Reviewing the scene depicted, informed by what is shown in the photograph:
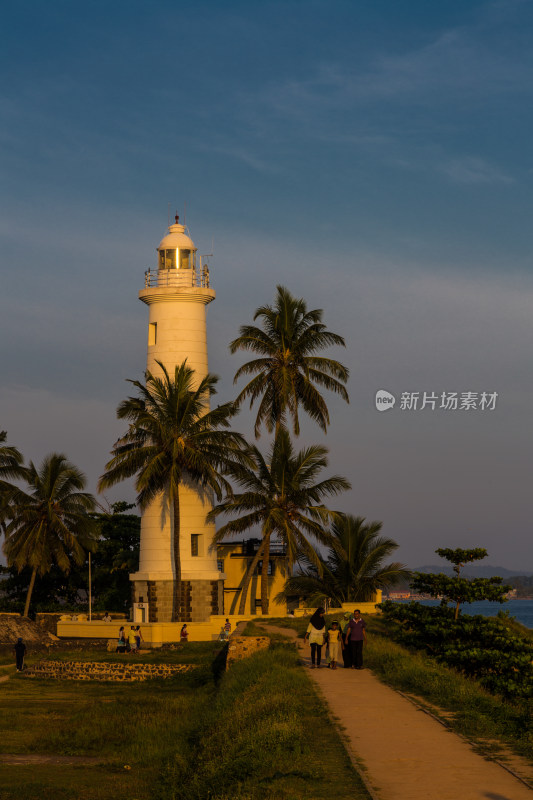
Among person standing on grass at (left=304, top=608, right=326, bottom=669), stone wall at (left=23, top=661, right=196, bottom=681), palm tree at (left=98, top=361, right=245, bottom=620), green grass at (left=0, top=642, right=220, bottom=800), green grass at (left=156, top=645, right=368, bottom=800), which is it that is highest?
palm tree at (left=98, top=361, right=245, bottom=620)

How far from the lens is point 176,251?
50750 mm

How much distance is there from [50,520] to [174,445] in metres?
11.6

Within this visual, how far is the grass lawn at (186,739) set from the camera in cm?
1362

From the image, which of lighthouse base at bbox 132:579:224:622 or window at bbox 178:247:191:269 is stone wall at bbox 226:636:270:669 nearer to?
lighthouse base at bbox 132:579:224:622

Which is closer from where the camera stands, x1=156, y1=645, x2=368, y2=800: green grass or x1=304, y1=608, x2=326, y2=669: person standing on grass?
x1=156, y1=645, x2=368, y2=800: green grass

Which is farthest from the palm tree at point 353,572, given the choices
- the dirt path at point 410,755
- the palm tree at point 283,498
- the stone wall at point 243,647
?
the dirt path at point 410,755

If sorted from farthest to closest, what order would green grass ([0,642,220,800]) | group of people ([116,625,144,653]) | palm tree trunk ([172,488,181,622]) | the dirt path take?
palm tree trunk ([172,488,181,622]) < group of people ([116,625,144,653]) < green grass ([0,642,220,800]) < the dirt path

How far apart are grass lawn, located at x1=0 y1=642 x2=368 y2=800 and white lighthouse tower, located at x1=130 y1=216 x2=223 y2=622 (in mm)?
13606

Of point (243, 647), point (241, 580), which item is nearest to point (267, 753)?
point (243, 647)

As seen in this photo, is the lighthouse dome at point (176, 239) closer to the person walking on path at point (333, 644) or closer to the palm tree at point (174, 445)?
the palm tree at point (174, 445)

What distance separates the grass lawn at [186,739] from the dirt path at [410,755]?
1.20 ft

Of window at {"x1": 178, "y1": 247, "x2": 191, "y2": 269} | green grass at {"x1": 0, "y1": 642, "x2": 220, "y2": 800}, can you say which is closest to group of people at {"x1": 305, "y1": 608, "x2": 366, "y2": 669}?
green grass at {"x1": 0, "y1": 642, "x2": 220, "y2": 800}

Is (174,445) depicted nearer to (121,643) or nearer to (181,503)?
(181,503)

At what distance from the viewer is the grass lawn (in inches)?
536
